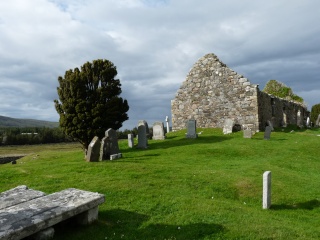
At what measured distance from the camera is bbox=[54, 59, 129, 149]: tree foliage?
78.6 ft

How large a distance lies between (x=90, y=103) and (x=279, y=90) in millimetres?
38152

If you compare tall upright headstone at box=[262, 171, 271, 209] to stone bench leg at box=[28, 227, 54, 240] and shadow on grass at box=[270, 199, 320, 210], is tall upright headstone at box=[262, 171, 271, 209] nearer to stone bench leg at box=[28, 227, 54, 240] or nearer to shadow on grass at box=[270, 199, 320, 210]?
shadow on grass at box=[270, 199, 320, 210]

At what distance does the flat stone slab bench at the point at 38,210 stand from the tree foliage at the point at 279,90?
48.5 metres

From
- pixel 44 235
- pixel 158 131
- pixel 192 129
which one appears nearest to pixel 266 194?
pixel 44 235

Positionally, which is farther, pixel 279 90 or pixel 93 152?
pixel 279 90

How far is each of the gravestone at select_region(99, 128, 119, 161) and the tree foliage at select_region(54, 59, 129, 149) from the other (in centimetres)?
490

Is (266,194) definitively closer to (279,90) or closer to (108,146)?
(108,146)

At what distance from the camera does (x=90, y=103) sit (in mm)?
24531

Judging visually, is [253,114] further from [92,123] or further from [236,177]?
[236,177]

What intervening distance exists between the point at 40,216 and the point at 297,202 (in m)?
8.25

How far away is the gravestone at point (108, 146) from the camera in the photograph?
17734 mm

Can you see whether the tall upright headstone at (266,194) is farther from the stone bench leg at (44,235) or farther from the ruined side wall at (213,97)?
the ruined side wall at (213,97)

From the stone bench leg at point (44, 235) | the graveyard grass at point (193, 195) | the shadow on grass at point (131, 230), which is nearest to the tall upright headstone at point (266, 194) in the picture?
the graveyard grass at point (193, 195)

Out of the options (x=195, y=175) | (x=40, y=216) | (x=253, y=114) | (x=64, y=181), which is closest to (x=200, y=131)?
(x=253, y=114)
